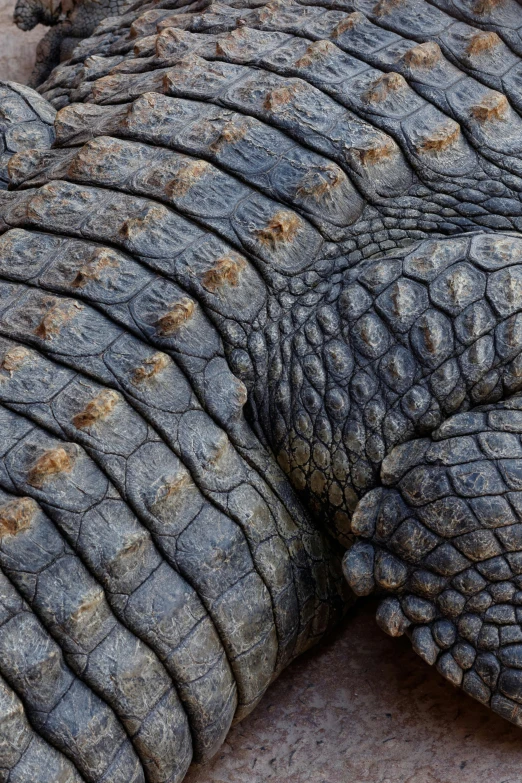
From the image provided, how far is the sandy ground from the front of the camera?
2.47 meters

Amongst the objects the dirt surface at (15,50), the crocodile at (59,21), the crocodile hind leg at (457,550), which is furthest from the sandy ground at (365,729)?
the dirt surface at (15,50)

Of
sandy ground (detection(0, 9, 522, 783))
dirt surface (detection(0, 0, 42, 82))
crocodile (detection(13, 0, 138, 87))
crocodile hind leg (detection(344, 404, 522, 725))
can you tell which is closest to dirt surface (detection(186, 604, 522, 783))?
sandy ground (detection(0, 9, 522, 783))

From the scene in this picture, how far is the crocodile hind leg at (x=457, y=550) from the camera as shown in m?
2.38

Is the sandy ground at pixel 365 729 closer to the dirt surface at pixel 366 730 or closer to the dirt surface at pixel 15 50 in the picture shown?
the dirt surface at pixel 366 730

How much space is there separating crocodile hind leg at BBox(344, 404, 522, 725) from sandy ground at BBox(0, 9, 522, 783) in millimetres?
170

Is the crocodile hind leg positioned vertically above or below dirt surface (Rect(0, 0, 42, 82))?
below

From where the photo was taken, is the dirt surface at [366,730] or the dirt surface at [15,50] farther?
the dirt surface at [15,50]

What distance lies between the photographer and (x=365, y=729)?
261 cm

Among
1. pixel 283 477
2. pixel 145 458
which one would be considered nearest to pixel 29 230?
pixel 145 458

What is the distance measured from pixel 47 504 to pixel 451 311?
1174 mm

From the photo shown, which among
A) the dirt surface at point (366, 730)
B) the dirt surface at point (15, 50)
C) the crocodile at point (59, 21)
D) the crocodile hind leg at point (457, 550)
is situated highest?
the crocodile at point (59, 21)

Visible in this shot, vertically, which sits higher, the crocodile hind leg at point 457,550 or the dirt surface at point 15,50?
the dirt surface at point 15,50

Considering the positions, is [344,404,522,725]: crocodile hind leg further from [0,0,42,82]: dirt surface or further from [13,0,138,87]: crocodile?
[0,0,42,82]: dirt surface

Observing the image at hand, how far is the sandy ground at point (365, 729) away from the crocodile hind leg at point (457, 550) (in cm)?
17
